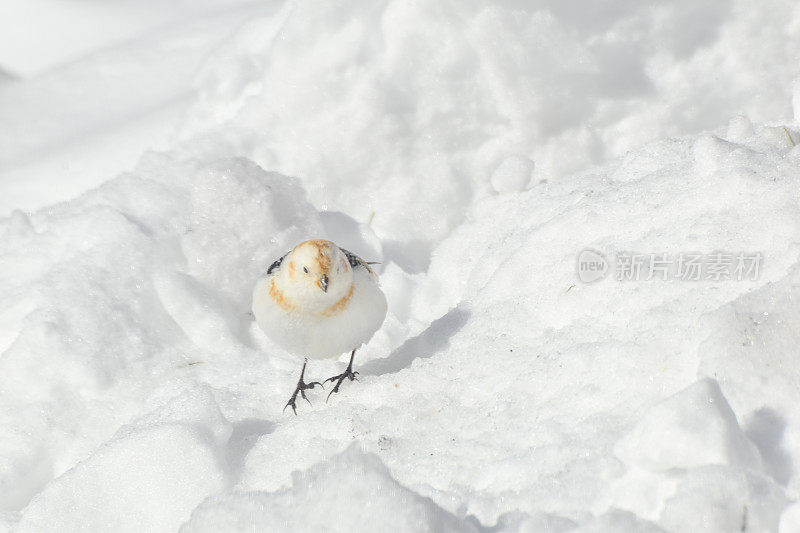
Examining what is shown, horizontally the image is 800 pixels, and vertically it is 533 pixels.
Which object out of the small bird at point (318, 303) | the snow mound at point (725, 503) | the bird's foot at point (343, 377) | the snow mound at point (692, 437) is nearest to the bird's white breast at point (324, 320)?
the small bird at point (318, 303)

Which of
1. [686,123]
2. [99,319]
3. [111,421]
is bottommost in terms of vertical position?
[686,123]

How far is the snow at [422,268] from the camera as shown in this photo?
1.78 m

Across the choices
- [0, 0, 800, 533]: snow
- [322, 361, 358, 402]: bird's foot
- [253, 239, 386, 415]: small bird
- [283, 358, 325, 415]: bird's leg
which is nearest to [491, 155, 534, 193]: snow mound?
[0, 0, 800, 533]: snow

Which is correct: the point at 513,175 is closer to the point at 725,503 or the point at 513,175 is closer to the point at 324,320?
the point at 324,320

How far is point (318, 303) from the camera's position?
2.74 meters

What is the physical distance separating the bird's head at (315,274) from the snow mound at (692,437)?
4.46 ft

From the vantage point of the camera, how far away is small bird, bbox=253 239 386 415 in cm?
270

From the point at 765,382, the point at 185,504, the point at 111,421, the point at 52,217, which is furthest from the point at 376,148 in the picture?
the point at 765,382

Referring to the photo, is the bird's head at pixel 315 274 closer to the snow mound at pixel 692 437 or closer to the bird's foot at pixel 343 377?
the bird's foot at pixel 343 377

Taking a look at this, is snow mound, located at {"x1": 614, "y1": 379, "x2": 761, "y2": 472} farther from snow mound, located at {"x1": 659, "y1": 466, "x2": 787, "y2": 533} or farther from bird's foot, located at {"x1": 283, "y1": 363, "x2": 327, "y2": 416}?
bird's foot, located at {"x1": 283, "y1": 363, "x2": 327, "y2": 416}

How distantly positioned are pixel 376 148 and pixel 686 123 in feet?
6.02

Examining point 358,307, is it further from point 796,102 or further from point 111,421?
point 796,102

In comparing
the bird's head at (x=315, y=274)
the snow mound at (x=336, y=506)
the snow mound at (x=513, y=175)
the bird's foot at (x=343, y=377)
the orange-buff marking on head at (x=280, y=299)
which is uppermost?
the snow mound at (x=336, y=506)

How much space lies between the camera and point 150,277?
3418 millimetres
